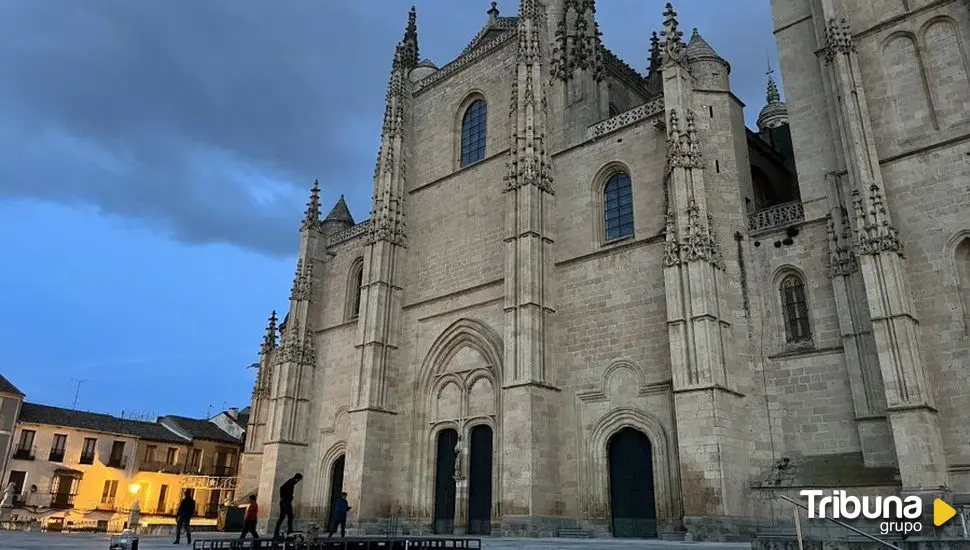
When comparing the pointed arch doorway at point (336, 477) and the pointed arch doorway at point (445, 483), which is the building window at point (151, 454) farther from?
the pointed arch doorway at point (445, 483)

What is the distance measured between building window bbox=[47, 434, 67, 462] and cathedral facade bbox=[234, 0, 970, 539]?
15091 mm

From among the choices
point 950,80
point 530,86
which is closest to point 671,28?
point 530,86

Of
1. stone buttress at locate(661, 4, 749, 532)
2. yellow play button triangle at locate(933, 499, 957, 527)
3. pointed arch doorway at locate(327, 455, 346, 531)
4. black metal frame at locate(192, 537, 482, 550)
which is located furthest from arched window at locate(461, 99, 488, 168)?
yellow play button triangle at locate(933, 499, 957, 527)

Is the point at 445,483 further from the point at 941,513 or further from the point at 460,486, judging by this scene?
the point at 941,513

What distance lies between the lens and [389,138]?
88.0ft

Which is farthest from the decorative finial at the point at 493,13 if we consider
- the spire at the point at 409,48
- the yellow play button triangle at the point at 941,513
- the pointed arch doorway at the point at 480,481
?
the yellow play button triangle at the point at 941,513

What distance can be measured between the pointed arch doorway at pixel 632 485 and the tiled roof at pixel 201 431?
103 ft

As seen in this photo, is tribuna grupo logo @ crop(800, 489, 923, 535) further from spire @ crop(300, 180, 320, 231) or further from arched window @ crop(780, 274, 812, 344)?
spire @ crop(300, 180, 320, 231)

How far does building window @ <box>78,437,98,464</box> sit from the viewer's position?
3589cm

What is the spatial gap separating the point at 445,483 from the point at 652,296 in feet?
29.3

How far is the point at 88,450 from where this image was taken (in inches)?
1426

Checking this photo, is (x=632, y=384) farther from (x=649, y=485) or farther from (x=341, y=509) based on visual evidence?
(x=341, y=509)

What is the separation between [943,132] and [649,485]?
10.6m

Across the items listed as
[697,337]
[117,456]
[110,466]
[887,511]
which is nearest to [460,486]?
[697,337]
